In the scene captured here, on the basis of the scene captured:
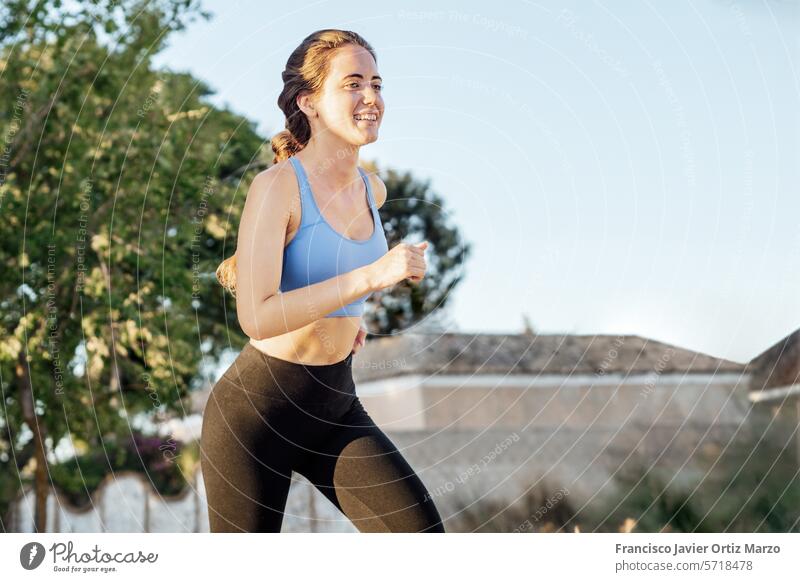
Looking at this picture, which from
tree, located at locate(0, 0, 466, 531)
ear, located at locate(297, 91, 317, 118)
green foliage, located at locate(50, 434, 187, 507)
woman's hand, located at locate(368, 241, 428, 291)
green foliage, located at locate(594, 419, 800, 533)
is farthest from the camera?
green foliage, located at locate(50, 434, 187, 507)

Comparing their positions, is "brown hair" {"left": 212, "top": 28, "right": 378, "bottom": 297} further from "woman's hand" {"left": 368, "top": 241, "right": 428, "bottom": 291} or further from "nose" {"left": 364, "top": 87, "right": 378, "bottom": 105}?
"woman's hand" {"left": 368, "top": 241, "right": 428, "bottom": 291}

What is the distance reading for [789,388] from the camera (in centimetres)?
1335

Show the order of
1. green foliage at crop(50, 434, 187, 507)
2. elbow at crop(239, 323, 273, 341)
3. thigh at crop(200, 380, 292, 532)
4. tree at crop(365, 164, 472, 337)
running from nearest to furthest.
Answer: elbow at crop(239, 323, 273, 341) → thigh at crop(200, 380, 292, 532) → tree at crop(365, 164, 472, 337) → green foliage at crop(50, 434, 187, 507)

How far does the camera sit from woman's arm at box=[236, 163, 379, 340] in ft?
11.2

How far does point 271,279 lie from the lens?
3.56m

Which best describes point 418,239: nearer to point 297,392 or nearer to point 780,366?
point 780,366

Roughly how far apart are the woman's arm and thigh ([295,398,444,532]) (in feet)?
1.51

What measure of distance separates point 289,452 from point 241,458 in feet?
0.53

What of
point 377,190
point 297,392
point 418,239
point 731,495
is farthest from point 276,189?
point 418,239

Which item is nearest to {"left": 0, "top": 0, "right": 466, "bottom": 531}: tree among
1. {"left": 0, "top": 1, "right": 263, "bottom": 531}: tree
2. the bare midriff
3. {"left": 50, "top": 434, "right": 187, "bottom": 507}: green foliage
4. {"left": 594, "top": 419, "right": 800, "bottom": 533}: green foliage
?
{"left": 0, "top": 1, "right": 263, "bottom": 531}: tree

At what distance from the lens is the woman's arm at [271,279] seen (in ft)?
11.2

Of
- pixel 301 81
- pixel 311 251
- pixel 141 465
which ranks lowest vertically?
pixel 311 251
